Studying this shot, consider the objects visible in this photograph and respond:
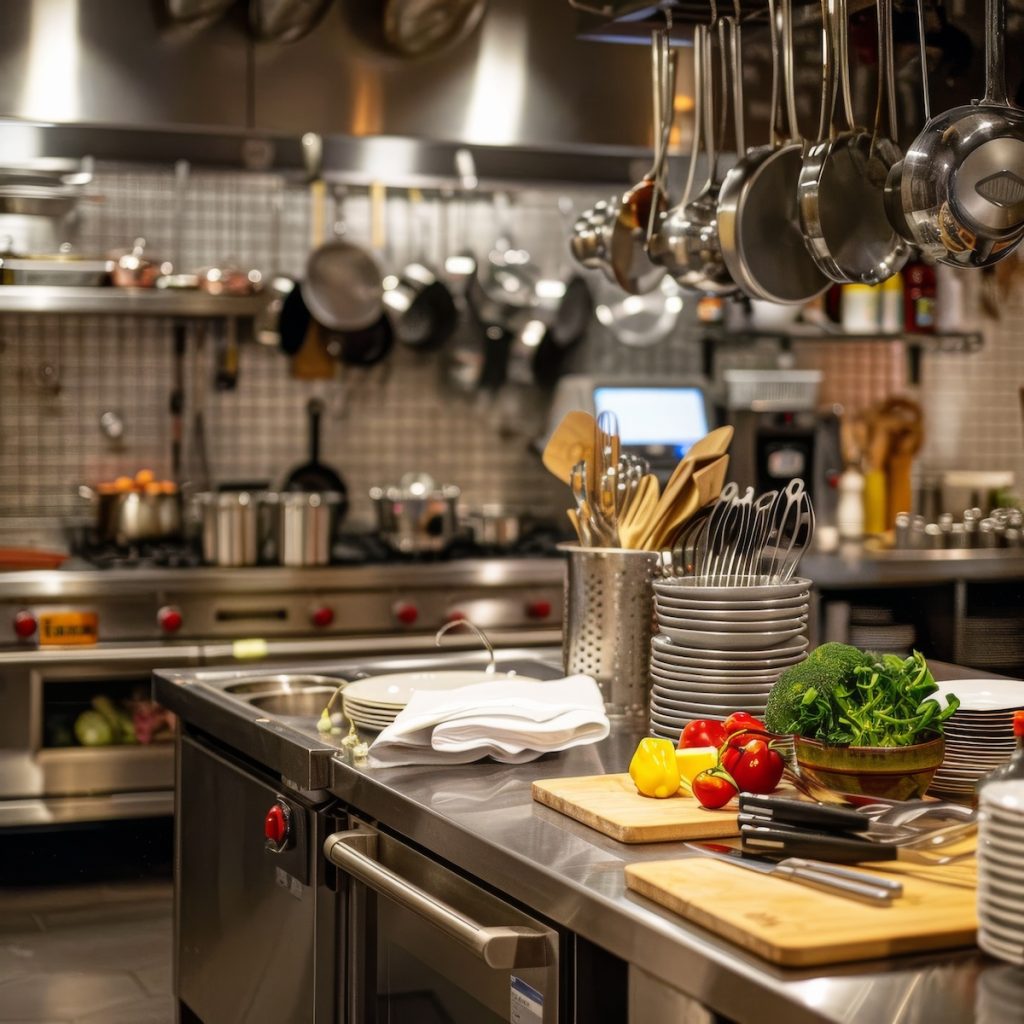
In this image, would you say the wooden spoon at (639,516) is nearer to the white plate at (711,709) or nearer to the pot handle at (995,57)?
the white plate at (711,709)

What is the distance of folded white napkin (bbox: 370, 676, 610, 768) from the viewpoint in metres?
1.80

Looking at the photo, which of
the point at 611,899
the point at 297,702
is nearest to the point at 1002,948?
the point at 611,899

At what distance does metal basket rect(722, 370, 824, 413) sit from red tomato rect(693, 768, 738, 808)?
326 cm

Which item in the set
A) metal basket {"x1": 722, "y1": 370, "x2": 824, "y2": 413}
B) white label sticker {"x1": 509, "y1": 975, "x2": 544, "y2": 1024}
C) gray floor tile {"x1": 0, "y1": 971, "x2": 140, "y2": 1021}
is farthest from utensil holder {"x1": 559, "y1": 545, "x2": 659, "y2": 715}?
metal basket {"x1": 722, "y1": 370, "x2": 824, "y2": 413}

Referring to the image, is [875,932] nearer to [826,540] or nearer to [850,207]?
[850,207]

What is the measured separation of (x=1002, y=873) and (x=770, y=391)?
376 centimetres

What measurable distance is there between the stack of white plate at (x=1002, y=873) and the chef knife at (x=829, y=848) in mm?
215

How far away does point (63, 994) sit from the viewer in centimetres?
331

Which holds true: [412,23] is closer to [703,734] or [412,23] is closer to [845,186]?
[845,186]

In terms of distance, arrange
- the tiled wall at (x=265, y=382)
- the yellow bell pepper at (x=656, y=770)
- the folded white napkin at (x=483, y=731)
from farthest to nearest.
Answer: the tiled wall at (x=265, y=382) → the folded white napkin at (x=483, y=731) → the yellow bell pepper at (x=656, y=770)

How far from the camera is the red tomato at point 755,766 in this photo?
5.16 ft

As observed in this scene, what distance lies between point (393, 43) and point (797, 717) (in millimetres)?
3044

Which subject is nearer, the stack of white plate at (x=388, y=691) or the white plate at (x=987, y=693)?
the white plate at (x=987, y=693)

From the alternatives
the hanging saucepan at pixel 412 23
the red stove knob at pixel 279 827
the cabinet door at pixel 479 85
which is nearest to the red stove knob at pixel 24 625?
the cabinet door at pixel 479 85
